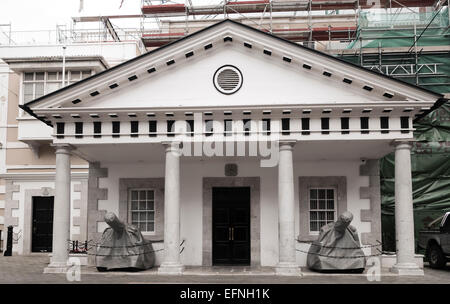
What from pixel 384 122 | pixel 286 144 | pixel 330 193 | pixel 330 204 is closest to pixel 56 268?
pixel 286 144

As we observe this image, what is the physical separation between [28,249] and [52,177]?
318 centimetres

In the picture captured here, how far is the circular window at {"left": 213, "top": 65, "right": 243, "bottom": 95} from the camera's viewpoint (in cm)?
1653

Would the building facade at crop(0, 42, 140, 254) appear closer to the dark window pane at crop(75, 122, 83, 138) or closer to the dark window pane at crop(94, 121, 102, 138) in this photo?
the dark window pane at crop(75, 122, 83, 138)

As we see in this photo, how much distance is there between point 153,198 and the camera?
64.1 ft

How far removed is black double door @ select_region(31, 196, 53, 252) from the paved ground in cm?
599

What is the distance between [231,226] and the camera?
19078 millimetres

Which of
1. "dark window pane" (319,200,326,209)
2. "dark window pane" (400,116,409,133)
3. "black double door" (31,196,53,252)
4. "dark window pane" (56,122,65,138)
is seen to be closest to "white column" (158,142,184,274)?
"dark window pane" (56,122,65,138)

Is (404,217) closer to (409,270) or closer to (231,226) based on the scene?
(409,270)

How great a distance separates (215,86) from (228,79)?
0.44 meters

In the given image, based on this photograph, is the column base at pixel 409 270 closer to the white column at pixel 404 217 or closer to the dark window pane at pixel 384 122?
the white column at pixel 404 217

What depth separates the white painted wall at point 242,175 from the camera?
18.8m

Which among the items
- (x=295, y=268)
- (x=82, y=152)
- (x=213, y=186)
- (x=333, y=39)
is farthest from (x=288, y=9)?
(x=295, y=268)

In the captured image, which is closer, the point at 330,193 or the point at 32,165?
the point at 330,193

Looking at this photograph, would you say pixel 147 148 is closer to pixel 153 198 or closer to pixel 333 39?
pixel 153 198
